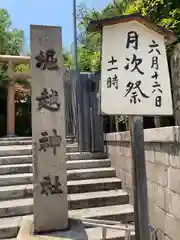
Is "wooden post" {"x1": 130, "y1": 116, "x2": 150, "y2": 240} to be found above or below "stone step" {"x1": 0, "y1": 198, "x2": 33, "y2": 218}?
above

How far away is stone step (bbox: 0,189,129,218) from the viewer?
12.6ft

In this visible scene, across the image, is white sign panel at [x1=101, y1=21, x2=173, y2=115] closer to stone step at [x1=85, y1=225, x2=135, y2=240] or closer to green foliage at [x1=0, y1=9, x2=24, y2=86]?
stone step at [x1=85, y1=225, x2=135, y2=240]

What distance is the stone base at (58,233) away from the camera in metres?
2.96

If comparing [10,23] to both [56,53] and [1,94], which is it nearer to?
[1,94]

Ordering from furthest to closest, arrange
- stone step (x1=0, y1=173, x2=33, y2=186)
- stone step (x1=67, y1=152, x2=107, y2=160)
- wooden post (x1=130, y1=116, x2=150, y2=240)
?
1. stone step (x1=67, y1=152, x2=107, y2=160)
2. stone step (x1=0, y1=173, x2=33, y2=186)
3. wooden post (x1=130, y1=116, x2=150, y2=240)

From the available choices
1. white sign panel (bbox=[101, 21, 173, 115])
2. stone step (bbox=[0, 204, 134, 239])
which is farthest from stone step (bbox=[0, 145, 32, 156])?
white sign panel (bbox=[101, 21, 173, 115])

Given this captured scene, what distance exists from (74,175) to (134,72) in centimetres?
336

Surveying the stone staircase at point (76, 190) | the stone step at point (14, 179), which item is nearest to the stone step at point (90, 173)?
the stone staircase at point (76, 190)

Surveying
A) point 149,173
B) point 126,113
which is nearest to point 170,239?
point 149,173

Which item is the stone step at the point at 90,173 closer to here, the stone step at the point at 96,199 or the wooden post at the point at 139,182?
the stone step at the point at 96,199

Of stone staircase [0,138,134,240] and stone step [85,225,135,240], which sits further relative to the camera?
stone staircase [0,138,134,240]

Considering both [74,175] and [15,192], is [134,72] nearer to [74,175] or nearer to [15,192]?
[15,192]

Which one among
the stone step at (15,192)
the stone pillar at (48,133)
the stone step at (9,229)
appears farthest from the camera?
the stone step at (15,192)

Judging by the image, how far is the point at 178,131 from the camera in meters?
2.47
